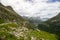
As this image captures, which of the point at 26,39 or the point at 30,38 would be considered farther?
the point at 30,38

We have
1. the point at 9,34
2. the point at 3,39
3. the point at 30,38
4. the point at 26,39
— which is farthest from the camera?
the point at 30,38

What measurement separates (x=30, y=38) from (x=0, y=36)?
3249 cm

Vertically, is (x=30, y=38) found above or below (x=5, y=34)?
below

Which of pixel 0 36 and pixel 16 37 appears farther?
pixel 16 37

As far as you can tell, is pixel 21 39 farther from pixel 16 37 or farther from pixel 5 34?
pixel 5 34

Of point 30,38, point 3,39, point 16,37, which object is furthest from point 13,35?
point 30,38

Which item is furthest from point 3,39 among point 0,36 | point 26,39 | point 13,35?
point 26,39

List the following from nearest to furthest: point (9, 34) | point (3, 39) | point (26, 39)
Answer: point (3, 39) → point (9, 34) → point (26, 39)

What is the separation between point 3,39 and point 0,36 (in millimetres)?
2875

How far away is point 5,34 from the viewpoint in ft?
389

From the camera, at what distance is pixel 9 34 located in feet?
393

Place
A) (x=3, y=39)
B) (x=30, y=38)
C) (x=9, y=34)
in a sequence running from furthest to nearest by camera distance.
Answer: (x=30, y=38), (x=9, y=34), (x=3, y=39)

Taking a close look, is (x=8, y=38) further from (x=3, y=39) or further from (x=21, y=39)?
(x=21, y=39)

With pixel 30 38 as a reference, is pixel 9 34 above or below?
above
